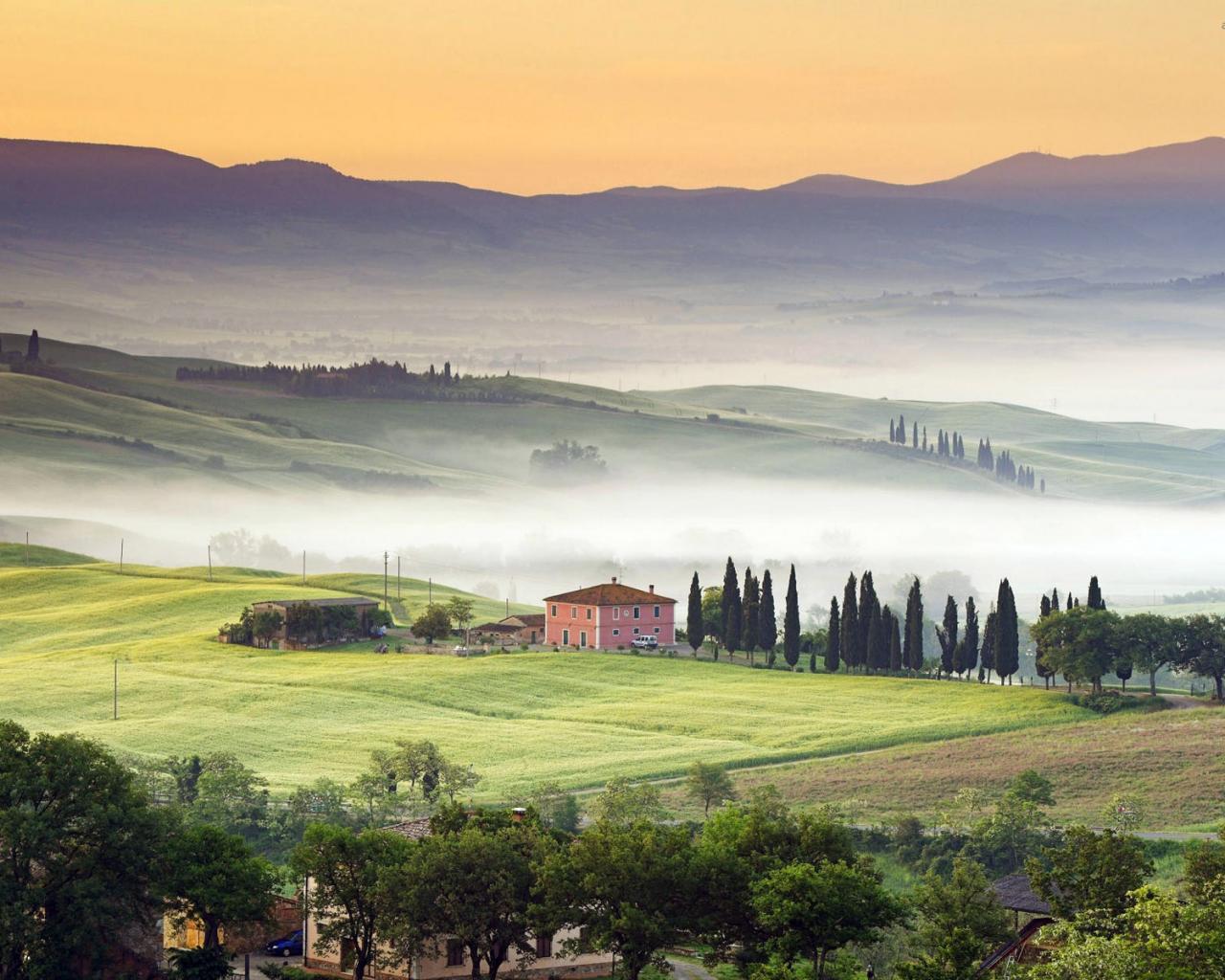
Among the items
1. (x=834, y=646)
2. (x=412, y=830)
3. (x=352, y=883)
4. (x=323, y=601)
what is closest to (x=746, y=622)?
(x=834, y=646)

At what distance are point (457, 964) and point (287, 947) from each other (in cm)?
746

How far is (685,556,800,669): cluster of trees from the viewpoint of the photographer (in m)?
171

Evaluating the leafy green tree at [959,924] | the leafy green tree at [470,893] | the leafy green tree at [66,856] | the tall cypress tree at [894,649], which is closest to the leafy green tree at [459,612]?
the tall cypress tree at [894,649]

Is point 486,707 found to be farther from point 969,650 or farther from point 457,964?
point 457,964

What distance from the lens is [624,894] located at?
2729 inches

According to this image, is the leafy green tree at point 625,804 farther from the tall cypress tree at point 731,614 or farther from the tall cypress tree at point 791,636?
the tall cypress tree at point 731,614

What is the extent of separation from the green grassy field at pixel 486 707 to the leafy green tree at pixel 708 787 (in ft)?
24.2

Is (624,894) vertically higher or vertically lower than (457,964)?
higher

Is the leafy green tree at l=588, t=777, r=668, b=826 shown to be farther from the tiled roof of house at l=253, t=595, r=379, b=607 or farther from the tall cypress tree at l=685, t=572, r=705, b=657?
the tiled roof of house at l=253, t=595, r=379, b=607

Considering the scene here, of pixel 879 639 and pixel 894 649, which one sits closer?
pixel 894 649

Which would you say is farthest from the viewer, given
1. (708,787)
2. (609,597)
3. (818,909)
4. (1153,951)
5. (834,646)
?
(609,597)

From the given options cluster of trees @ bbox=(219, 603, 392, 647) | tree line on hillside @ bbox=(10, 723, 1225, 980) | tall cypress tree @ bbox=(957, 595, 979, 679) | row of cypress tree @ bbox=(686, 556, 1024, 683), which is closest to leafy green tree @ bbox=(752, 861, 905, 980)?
tree line on hillside @ bbox=(10, 723, 1225, 980)

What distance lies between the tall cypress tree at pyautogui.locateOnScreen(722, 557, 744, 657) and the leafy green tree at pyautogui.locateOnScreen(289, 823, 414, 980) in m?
103

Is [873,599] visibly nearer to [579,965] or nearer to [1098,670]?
[1098,670]
